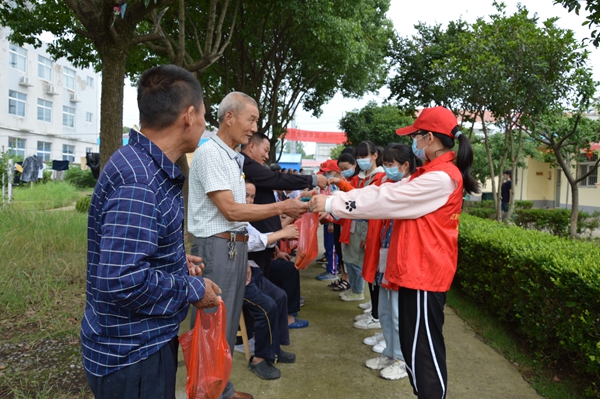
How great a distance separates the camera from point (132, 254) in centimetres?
133

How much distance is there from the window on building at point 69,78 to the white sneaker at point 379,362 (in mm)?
36950

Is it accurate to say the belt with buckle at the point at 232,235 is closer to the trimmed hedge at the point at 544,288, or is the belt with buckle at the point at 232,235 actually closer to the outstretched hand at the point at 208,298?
the outstretched hand at the point at 208,298

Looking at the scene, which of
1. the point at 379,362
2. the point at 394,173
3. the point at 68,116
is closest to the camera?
the point at 379,362

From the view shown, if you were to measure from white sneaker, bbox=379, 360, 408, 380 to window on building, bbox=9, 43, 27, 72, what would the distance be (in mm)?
32068

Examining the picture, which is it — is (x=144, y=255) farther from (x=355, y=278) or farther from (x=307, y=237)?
(x=355, y=278)

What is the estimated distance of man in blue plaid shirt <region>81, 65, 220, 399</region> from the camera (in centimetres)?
134

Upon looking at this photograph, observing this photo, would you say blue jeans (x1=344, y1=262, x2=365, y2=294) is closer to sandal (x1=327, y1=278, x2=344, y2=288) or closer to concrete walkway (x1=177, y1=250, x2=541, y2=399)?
sandal (x1=327, y1=278, x2=344, y2=288)

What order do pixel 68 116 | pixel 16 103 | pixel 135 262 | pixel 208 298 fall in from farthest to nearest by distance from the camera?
pixel 68 116, pixel 16 103, pixel 208 298, pixel 135 262

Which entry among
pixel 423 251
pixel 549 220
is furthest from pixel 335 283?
pixel 549 220

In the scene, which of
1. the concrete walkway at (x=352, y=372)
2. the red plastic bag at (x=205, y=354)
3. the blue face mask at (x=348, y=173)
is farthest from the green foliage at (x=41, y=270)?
the blue face mask at (x=348, y=173)

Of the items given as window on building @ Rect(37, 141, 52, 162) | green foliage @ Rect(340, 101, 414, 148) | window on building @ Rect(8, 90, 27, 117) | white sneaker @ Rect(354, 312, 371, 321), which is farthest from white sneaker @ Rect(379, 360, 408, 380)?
window on building @ Rect(37, 141, 52, 162)

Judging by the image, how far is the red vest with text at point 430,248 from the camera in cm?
245

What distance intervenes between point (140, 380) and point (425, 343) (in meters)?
1.55

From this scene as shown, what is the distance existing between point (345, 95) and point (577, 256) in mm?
15700
